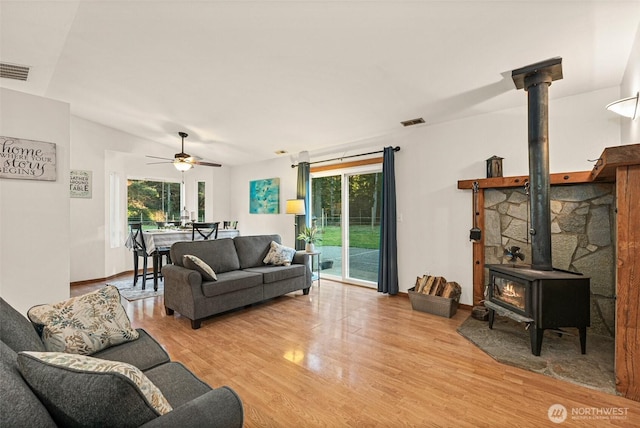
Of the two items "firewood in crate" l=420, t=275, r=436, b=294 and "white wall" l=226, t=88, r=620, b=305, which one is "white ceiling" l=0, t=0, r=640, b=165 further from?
"firewood in crate" l=420, t=275, r=436, b=294

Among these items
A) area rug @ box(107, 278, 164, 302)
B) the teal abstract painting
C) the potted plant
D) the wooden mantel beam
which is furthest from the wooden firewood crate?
area rug @ box(107, 278, 164, 302)

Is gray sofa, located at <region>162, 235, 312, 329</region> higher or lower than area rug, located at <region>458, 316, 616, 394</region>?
higher

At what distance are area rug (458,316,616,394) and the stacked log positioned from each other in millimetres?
494

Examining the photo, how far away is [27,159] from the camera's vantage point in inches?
126

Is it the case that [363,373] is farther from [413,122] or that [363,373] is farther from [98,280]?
[98,280]

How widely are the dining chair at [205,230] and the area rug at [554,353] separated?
4.18 m

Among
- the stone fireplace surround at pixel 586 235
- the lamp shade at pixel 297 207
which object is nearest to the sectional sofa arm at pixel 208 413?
the stone fireplace surround at pixel 586 235

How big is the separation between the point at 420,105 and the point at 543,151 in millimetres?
1431

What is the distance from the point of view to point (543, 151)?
2836mm

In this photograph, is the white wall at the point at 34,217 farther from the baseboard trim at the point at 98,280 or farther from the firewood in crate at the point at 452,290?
the firewood in crate at the point at 452,290

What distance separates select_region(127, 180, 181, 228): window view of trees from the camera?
6.54m

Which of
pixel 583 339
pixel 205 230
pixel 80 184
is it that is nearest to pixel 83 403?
pixel 583 339

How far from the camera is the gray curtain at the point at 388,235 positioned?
453cm

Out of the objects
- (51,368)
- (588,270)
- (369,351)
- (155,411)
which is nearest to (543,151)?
(588,270)
